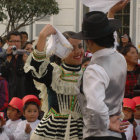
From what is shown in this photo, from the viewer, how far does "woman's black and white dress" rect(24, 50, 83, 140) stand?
3824 mm

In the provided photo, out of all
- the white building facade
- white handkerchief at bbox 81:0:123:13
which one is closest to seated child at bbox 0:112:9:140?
white handkerchief at bbox 81:0:123:13

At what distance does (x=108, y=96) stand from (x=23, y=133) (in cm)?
297

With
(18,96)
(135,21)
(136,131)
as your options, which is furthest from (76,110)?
(135,21)

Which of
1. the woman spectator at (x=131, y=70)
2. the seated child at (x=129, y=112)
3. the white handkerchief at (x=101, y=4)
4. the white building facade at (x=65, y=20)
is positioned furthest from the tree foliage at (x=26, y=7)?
the white handkerchief at (x=101, y=4)

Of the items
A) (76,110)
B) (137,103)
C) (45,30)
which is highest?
(45,30)

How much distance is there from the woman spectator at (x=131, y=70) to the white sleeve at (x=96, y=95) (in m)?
2.99

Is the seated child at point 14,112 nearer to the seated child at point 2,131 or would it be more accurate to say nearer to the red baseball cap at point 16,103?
the red baseball cap at point 16,103

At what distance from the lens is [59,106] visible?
3.91 m

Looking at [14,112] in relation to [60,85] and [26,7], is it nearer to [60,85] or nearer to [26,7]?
[60,85]

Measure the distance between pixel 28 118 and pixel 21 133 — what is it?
243 mm

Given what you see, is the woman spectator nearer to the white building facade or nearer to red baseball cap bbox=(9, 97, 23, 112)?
red baseball cap bbox=(9, 97, 23, 112)

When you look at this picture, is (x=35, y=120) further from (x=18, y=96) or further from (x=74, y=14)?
→ (x=74, y=14)

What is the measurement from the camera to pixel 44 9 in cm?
1179

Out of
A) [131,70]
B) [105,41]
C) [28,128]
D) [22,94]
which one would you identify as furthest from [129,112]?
[105,41]
